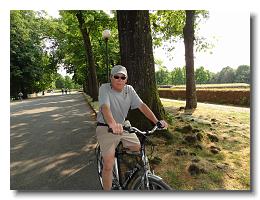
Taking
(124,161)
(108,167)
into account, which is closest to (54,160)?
(124,161)

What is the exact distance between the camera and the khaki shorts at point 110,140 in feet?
12.5

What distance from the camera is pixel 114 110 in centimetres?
400

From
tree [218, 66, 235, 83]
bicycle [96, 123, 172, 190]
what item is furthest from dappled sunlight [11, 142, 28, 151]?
tree [218, 66, 235, 83]

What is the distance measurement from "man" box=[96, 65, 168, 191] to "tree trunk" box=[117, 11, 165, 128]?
6.69ft

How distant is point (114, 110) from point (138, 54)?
230 cm

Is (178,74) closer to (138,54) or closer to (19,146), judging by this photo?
(138,54)

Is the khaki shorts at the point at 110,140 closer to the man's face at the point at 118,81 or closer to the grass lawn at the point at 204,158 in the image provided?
the man's face at the point at 118,81

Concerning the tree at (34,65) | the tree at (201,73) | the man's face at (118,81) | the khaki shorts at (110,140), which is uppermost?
the tree at (34,65)

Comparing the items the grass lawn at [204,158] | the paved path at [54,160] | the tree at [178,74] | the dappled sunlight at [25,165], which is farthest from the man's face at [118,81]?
the tree at [178,74]

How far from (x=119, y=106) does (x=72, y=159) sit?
8.50 ft

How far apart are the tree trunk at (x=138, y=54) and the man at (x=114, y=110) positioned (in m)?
2.04

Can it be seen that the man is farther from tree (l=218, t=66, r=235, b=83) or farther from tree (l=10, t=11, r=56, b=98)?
tree (l=10, t=11, r=56, b=98)

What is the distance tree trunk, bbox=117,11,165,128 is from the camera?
5.95 metres

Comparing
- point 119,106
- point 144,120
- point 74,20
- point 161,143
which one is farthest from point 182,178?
point 74,20
